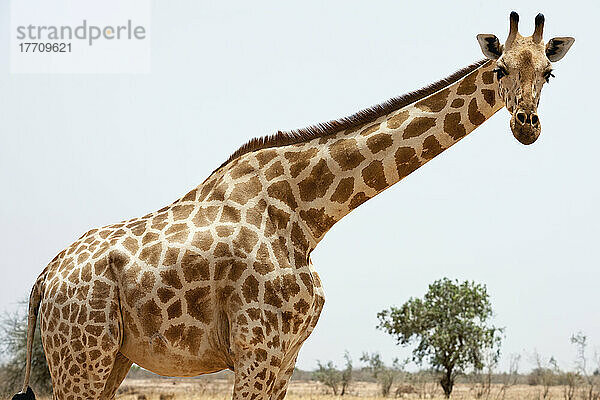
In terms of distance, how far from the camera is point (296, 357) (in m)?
6.66

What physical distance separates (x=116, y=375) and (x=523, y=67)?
4618mm

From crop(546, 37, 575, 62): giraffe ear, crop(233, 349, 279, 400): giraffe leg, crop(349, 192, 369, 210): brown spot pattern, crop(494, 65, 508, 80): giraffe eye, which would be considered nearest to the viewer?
crop(233, 349, 279, 400): giraffe leg

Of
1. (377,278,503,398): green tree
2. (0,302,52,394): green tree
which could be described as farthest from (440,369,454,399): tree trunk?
(0,302,52,394): green tree

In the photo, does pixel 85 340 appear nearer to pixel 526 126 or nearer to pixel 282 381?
pixel 282 381

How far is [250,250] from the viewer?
6.15 meters

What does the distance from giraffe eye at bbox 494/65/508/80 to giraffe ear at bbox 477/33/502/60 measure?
5.9 inches

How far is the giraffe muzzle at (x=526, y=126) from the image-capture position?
576cm

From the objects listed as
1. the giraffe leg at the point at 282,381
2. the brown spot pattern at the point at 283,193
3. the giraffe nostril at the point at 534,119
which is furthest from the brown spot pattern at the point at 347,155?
the giraffe leg at the point at 282,381

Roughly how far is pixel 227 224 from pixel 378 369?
110 feet

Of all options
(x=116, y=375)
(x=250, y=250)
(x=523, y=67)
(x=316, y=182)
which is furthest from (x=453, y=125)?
(x=116, y=375)

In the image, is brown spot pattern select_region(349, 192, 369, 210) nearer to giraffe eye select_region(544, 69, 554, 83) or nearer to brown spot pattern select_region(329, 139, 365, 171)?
brown spot pattern select_region(329, 139, 365, 171)

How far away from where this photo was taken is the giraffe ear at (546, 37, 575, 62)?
6262 mm


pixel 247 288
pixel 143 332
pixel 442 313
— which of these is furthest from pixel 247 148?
pixel 442 313

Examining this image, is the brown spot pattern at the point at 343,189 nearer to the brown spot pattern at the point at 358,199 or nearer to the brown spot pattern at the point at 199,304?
the brown spot pattern at the point at 358,199
